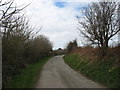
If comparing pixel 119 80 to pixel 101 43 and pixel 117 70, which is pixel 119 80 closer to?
pixel 117 70

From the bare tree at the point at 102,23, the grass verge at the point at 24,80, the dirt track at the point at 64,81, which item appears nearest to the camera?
the grass verge at the point at 24,80

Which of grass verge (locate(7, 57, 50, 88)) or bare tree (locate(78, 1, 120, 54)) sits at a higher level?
bare tree (locate(78, 1, 120, 54))

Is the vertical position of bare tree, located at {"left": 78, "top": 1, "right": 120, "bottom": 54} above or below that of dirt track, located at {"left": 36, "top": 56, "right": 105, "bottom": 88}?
above

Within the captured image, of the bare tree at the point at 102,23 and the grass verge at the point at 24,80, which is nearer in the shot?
the grass verge at the point at 24,80

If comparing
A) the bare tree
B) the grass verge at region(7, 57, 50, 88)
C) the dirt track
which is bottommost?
the dirt track

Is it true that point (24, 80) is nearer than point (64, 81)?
Yes

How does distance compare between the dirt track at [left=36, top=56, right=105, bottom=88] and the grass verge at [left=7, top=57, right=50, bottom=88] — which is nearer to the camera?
the grass verge at [left=7, top=57, right=50, bottom=88]

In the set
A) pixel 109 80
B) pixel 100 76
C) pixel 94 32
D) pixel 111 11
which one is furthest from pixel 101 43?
pixel 109 80

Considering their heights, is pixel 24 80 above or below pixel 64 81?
above

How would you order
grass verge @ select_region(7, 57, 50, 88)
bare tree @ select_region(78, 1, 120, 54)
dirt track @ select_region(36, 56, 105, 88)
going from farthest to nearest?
1. bare tree @ select_region(78, 1, 120, 54)
2. dirt track @ select_region(36, 56, 105, 88)
3. grass verge @ select_region(7, 57, 50, 88)

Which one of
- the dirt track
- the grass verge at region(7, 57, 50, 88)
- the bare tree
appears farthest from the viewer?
the bare tree

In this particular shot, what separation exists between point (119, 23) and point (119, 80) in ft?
42.3

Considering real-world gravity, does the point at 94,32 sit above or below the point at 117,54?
above

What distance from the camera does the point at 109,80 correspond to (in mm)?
15875
